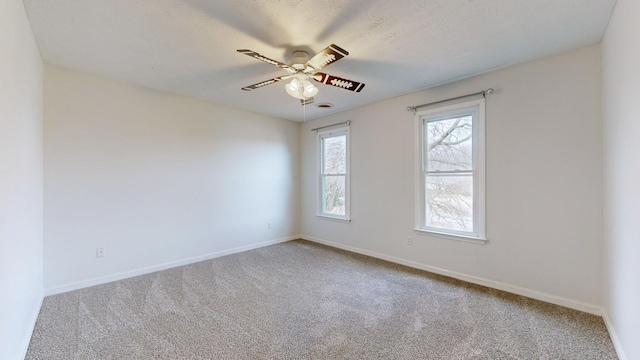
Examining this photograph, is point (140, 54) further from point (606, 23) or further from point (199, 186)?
point (606, 23)

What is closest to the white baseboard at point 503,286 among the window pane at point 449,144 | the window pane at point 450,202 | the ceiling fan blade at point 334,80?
the window pane at point 450,202

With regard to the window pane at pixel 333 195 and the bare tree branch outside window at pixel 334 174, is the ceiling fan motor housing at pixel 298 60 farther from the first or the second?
the window pane at pixel 333 195

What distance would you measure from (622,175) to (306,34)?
2.58 meters

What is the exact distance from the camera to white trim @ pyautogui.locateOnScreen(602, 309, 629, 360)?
184 centimetres

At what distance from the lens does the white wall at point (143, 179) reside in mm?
2943

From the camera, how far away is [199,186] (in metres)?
4.08

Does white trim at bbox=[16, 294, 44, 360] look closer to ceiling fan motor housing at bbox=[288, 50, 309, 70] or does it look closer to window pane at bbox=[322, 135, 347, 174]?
ceiling fan motor housing at bbox=[288, 50, 309, 70]

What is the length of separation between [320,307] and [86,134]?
3261 millimetres

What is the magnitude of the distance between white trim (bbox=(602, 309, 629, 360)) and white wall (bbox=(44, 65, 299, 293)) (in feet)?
14.2

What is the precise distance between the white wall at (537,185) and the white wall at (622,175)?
160 millimetres

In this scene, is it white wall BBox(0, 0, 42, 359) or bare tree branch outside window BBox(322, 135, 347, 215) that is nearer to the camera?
white wall BBox(0, 0, 42, 359)

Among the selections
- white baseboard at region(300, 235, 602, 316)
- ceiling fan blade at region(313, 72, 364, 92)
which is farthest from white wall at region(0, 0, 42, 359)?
white baseboard at region(300, 235, 602, 316)

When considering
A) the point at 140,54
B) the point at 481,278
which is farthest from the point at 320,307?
the point at 140,54

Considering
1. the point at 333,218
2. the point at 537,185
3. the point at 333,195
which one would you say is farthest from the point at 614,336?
the point at 333,195
